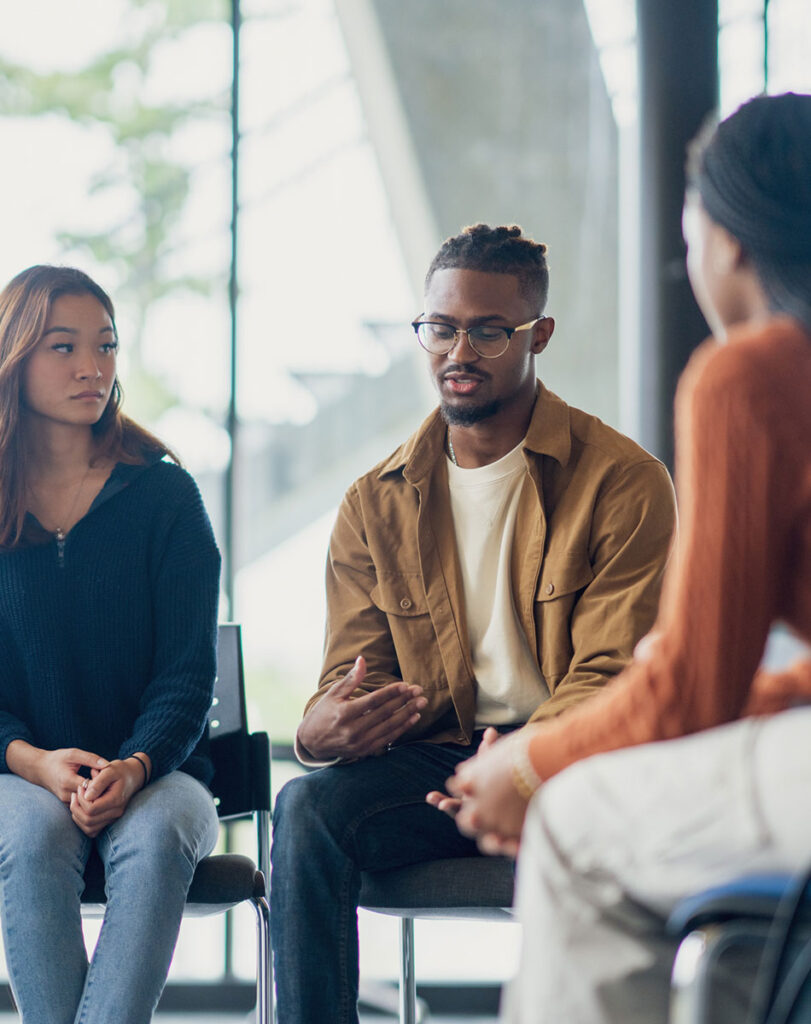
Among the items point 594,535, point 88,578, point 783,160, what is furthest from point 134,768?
point 783,160

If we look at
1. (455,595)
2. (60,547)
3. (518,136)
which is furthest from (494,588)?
(518,136)

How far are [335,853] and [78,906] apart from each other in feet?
1.37

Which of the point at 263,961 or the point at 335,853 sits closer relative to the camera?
the point at 335,853

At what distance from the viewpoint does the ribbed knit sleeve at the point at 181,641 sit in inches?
82.1

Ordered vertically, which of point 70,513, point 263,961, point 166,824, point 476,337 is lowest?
point 263,961

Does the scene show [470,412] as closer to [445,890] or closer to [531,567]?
[531,567]

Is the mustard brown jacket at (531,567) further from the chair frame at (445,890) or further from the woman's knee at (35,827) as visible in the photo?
the woman's knee at (35,827)

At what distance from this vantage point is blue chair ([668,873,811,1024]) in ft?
3.44

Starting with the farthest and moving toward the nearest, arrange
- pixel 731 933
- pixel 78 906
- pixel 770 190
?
pixel 78 906 → pixel 770 190 → pixel 731 933

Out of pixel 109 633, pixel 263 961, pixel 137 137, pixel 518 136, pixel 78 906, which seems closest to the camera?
pixel 78 906

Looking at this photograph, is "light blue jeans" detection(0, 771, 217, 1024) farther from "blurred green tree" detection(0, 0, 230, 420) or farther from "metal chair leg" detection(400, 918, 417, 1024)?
"blurred green tree" detection(0, 0, 230, 420)

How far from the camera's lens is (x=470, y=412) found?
2.29 metres

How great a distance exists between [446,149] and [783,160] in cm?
240

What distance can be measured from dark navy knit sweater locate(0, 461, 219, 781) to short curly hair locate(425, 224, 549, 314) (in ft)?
2.42
